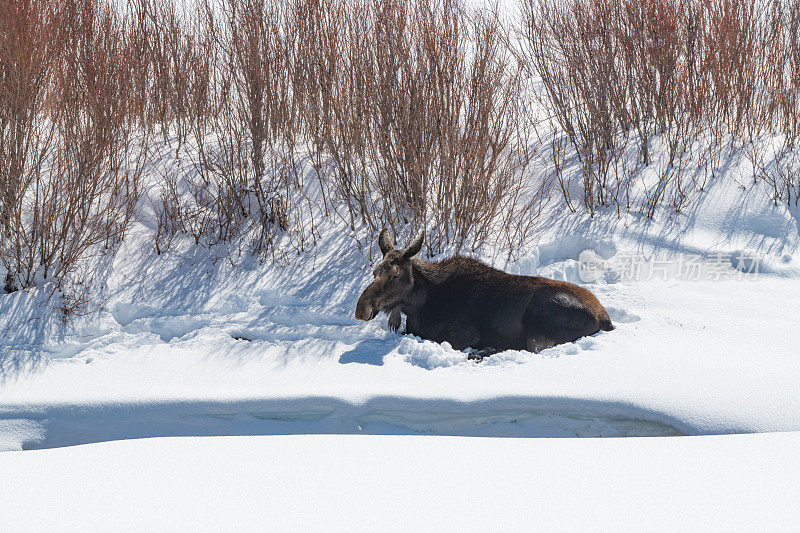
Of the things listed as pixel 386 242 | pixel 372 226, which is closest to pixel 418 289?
pixel 386 242

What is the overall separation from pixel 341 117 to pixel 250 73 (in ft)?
2.77

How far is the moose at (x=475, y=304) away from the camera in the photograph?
4750 millimetres

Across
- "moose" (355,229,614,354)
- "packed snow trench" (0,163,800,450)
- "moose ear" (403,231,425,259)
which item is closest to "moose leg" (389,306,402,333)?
"moose" (355,229,614,354)

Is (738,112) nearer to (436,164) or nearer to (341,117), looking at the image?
(436,164)

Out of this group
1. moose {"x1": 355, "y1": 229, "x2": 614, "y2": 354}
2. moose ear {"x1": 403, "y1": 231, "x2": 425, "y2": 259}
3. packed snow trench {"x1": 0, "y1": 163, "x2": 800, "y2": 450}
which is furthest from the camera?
moose ear {"x1": 403, "y1": 231, "x2": 425, "y2": 259}

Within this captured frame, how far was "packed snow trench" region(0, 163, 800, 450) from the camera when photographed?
431 cm

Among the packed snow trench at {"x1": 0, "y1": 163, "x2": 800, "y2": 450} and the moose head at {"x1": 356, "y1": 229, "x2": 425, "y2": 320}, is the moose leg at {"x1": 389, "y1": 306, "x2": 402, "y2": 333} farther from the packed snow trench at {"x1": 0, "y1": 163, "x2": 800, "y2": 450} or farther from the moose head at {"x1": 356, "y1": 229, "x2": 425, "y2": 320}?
the packed snow trench at {"x1": 0, "y1": 163, "x2": 800, "y2": 450}

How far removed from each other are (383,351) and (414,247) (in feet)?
2.22

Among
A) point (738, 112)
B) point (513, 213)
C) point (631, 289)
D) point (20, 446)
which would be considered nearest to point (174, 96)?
point (513, 213)

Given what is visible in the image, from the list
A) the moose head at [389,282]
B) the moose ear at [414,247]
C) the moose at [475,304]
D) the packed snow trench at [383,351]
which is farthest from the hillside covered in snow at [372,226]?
the moose ear at [414,247]

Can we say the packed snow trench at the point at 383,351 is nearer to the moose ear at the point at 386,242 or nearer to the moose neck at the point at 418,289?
the moose neck at the point at 418,289

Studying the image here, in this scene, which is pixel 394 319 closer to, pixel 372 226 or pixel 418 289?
pixel 418 289

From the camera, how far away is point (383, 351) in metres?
4.91

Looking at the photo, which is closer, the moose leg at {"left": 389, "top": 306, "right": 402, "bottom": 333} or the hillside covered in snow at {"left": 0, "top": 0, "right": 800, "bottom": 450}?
the hillside covered in snow at {"left": 0, "top": 0, "right": 800, "bottom": 450}
